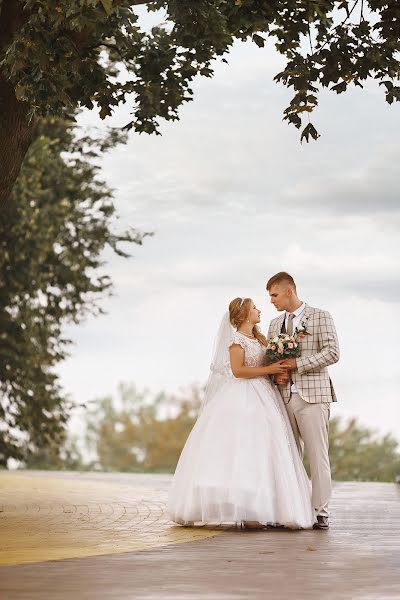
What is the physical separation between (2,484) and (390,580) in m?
12.6

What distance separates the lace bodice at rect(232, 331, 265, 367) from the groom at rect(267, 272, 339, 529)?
0.30 m

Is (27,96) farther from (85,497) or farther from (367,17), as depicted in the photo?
(85,497)

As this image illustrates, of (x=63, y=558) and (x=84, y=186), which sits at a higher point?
(x=84, y=186)

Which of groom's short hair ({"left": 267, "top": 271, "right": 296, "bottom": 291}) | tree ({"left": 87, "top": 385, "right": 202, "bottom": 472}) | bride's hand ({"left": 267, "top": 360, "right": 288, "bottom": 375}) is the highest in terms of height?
tree ({"left": 87, "top": 385, "right": 202, "bottom": 472})

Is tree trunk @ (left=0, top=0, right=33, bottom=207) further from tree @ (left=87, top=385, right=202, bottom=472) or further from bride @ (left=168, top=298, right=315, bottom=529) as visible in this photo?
tree @ (left=87, top=385, right=202, bottom=472)

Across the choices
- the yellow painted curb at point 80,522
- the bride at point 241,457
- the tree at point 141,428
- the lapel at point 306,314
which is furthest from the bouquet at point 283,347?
the tree at point 141,428

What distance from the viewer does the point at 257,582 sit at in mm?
8281

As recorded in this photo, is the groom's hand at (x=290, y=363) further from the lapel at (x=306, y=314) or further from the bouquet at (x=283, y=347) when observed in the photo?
the lapel at (x=306, y=314)

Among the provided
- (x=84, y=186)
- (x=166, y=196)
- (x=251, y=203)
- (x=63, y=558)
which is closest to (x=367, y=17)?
(x=63, y=558)

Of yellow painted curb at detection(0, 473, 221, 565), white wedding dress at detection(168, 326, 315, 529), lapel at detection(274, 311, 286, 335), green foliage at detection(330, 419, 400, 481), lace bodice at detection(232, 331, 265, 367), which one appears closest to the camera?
yellow painted curb at detection(0, 473, 221, 565)

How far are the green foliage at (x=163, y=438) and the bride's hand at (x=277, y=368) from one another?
2826 centimetres

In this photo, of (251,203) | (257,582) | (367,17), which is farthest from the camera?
(251,203)

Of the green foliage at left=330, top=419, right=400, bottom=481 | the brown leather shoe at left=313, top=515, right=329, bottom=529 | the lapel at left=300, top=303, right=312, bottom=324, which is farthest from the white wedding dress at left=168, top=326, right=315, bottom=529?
the green foliage at left=330, top=419, right=400, bottom=481

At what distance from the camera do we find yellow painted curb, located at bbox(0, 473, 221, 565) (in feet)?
34.7
